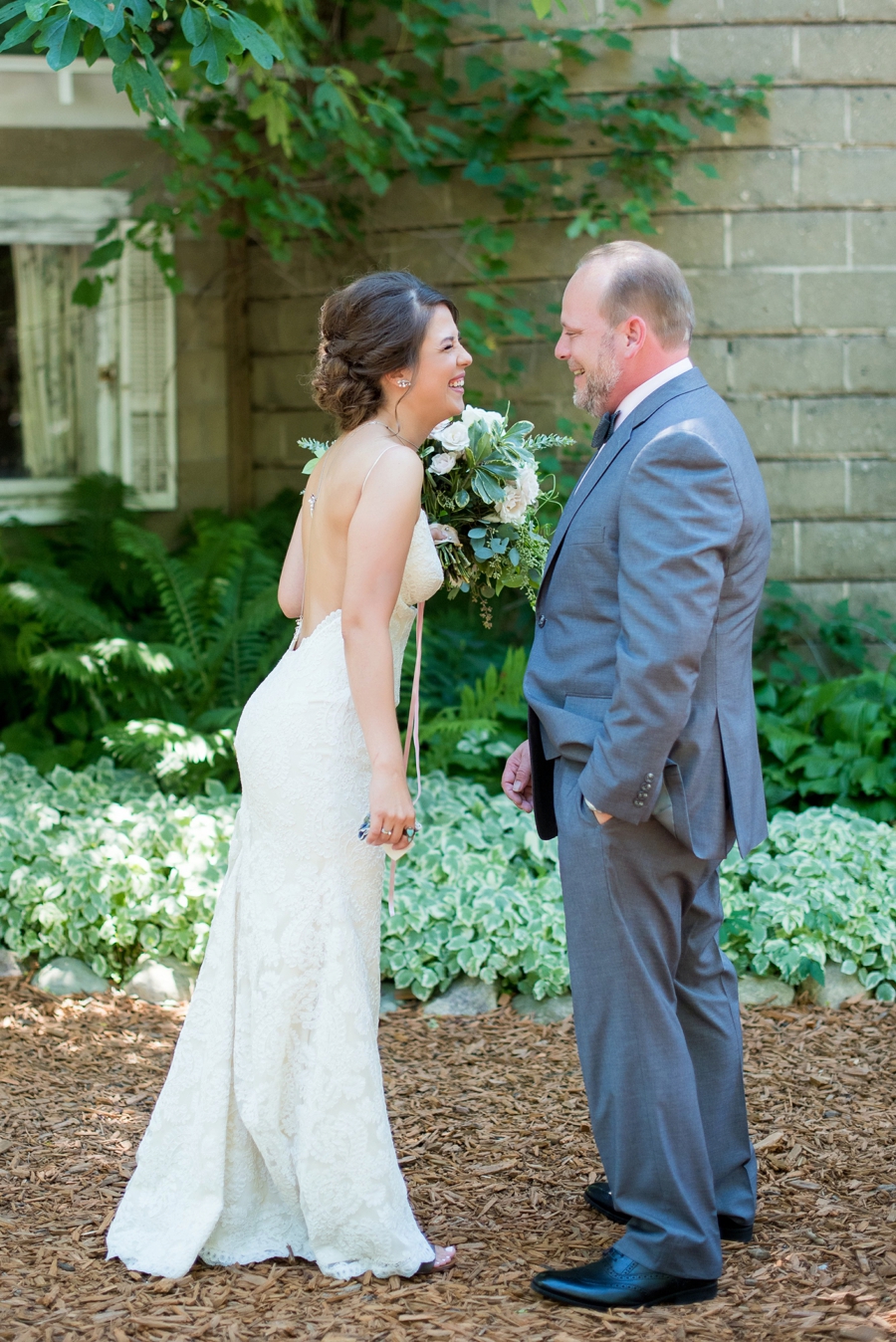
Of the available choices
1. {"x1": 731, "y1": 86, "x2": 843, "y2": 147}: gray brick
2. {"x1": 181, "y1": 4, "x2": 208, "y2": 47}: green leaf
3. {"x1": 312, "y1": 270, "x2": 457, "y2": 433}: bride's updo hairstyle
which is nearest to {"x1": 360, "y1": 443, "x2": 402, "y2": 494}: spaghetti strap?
{"x1": 312, "y1": 270, "x2": 457, "y2": 433}: bride's updo hairstyle

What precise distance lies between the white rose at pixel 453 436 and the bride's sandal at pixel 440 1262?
1838mm

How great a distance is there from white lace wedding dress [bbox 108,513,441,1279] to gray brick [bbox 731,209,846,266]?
433 cm

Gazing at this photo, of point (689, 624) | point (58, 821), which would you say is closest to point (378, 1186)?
point (689, 624)

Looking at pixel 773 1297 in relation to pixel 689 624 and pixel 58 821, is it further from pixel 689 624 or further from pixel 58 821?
pixel 58 821

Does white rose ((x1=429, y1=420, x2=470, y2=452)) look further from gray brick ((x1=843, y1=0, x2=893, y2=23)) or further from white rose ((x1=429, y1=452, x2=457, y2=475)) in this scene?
gray brick ((x1=843, y1=0, x2=893, y2=23))

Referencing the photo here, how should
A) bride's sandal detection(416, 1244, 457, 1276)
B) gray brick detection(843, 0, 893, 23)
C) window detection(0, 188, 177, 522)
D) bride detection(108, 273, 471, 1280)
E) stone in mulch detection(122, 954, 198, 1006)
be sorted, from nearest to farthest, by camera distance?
bride detection(108, 273, 471, 1280)
bride's sandal detection(416, 1244, 457, 1276)
stone in mulch detection(122, 954, 198, 1006)
gray brick detection(843, 0, 893, 23)
window detection(0, 188, 177, 522)

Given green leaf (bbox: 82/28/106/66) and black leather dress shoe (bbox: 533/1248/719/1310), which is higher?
green leaf (bbox: 82/28/106/66)

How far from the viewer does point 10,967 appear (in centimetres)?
490

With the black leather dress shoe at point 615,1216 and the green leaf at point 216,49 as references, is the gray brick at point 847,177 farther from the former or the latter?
the black leather dress shoe at point 615,1216

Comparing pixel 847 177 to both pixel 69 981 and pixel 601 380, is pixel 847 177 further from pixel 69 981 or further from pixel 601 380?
pixel 69 981

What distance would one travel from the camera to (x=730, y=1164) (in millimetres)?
3082

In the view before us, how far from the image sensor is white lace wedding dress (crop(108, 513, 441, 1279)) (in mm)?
2857

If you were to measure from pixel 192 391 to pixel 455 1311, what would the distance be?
6.43 metres

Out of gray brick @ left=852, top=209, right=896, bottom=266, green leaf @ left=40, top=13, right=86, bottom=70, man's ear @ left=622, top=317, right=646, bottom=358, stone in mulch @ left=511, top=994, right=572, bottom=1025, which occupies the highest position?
gray brick @ left=852, top=209, right=896, bottom=266
